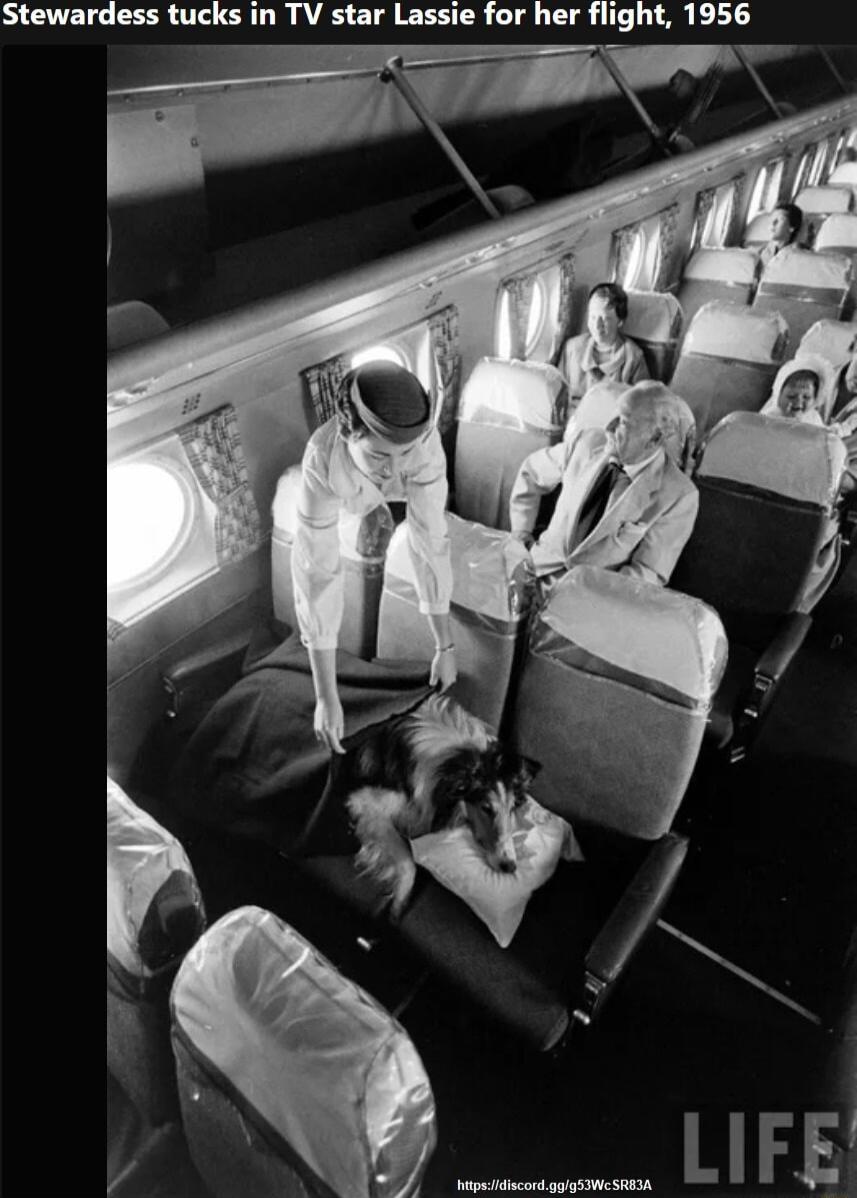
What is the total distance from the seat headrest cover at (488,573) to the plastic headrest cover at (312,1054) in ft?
3.29

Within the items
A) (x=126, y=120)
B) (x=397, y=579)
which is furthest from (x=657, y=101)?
(x=397, y=579)

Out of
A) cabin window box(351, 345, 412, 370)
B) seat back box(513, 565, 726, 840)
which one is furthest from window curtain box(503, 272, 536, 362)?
seat back box(513, 565, 726, 840)

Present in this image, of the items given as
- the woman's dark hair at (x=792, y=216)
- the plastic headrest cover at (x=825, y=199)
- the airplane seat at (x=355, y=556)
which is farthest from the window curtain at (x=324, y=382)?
the plastic headrest cover at (x=825, y=199)

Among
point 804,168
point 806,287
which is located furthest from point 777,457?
point 804,168

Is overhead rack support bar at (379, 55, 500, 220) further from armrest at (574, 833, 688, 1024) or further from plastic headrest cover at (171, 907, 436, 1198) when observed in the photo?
plastic headrest cover at (171, 907, 436, 1198)

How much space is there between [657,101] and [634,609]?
6.54 m

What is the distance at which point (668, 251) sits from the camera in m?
5.25

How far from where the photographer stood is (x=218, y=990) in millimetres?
1147

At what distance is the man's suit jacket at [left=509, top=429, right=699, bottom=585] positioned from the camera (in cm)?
254

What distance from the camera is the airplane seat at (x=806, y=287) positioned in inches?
178

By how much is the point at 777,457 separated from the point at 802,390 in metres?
0.81

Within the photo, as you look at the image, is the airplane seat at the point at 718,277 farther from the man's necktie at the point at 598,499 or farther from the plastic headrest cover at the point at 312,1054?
the plastic headrest cover at the point at 312,1054

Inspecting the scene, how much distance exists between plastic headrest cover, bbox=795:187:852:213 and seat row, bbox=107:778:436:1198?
714 cm

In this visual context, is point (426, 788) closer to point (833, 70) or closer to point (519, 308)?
point (519, 308)
